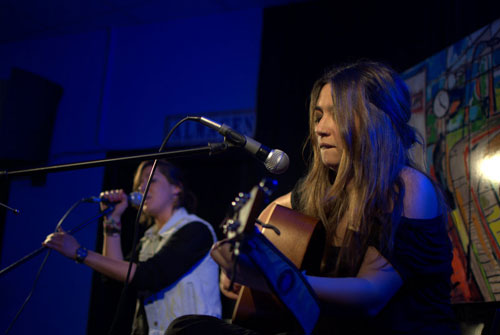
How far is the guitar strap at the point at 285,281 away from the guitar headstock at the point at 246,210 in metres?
0.04

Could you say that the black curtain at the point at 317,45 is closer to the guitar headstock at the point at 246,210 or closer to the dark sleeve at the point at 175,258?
the dark sleeve at the point at 175,258

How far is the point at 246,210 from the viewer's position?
108cm

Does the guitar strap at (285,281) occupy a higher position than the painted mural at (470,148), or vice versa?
the painted mural at (470,148)

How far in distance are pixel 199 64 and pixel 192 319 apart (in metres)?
3.48

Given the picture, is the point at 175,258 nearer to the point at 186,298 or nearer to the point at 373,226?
the point at 186,298

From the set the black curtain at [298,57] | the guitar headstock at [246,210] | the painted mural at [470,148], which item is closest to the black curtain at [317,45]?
the black curtain at [298,57]

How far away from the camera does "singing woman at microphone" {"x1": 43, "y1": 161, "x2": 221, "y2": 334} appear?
2.62 metres

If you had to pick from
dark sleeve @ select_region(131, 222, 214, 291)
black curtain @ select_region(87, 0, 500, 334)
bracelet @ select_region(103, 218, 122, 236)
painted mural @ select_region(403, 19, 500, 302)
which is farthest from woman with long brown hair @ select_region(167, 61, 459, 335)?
bracelet @ select_region(103, 218, 122, 236)

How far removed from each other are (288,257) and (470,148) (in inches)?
55.0

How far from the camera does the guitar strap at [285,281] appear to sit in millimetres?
1108

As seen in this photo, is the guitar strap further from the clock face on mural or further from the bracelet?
A: the bracelet

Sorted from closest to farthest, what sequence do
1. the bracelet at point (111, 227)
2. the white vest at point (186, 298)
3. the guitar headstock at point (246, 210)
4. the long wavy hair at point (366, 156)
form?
the guitar headstock at point (246, 210)
the long wavy hair at point (366, 156)
the white vest at point (186, 298)
the bracelet at point (111, 227)

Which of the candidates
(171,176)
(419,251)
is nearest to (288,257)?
(419,251)

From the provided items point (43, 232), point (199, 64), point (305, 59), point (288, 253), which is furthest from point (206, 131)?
point (288, 253)
